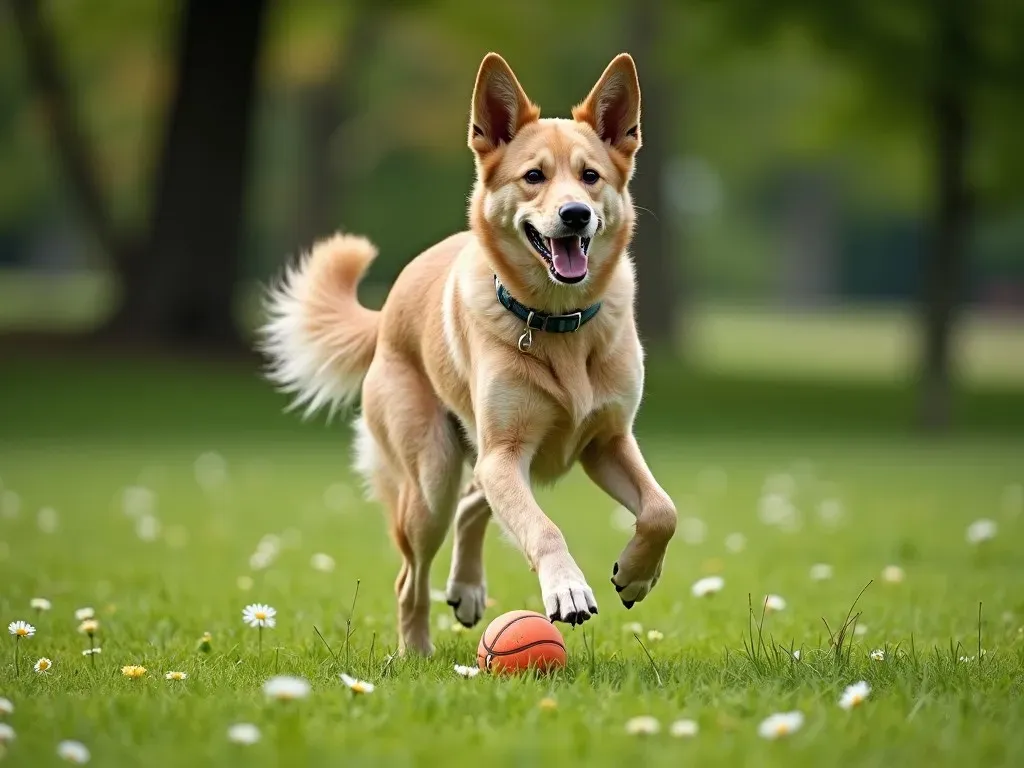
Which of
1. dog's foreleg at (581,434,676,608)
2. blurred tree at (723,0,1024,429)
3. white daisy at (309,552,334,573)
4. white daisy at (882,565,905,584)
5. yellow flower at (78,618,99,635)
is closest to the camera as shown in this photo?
dog's foreleg at (581,434,676,608)

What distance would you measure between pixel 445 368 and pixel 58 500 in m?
6.33

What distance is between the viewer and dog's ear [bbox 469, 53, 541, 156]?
17.3 feet

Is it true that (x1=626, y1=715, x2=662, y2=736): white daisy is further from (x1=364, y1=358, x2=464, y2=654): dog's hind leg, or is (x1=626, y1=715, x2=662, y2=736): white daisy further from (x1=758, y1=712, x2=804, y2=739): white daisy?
(x1=364, y1=358, x2=464, y2=654): dog's hind leg

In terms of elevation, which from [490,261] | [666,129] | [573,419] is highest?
[666,129]

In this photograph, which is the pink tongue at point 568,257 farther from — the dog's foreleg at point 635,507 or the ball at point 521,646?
the ball at point 521,646

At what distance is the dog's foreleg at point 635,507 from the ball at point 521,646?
321mm

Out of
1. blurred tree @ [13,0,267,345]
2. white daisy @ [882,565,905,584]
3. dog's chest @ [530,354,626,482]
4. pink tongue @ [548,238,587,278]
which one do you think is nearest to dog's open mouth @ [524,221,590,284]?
pink tongue @ [548,238,587,278]

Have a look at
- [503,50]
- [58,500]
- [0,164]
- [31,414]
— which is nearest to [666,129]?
[503,50]

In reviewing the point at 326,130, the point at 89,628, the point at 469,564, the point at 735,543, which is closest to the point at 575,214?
the point at 469,564

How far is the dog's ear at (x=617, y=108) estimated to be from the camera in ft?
17.6

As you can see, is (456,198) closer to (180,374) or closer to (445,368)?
(180,374)

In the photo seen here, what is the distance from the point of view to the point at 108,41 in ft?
91.2

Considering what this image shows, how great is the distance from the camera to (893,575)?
727 cm

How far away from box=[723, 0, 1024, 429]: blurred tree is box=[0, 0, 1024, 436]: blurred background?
29 mm
